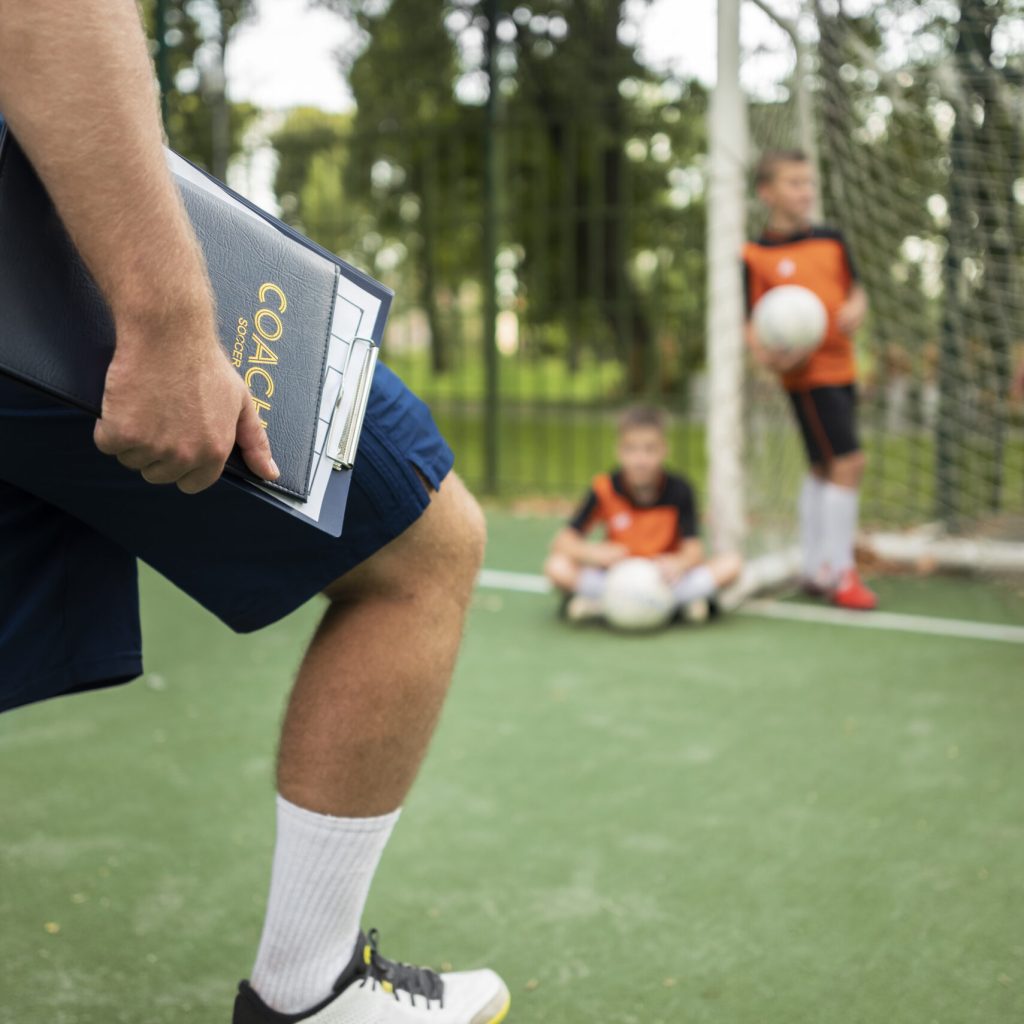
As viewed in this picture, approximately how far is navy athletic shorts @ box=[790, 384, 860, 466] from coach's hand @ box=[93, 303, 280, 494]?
13.0ft

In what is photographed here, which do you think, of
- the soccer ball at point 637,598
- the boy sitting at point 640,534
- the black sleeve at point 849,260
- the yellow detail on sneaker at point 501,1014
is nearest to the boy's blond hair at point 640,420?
the boy sitting at point 640,534

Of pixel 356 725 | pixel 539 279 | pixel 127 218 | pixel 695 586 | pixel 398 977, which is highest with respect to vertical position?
pixel 127 218

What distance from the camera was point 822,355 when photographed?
479 centimetres

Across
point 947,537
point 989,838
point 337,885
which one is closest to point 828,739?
point 989,838

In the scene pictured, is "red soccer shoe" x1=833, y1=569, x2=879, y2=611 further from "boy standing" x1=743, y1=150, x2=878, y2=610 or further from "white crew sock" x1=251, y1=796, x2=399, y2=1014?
"white crew sock" x1=251, y1=796, x2=399, y2=1014

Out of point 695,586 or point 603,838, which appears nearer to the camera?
point 603,838

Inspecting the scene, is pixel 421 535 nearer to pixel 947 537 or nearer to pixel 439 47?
pixel 947 537

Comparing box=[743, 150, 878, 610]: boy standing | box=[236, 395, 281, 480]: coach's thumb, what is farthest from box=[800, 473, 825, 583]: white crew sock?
box=[236, 395, 281, 480]: coach's thumb

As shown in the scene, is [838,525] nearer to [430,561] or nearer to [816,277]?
[816,277]

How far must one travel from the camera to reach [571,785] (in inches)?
115

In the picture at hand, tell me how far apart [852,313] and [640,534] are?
3.78 ft

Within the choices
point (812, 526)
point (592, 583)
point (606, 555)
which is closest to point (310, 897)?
point (592, 583)

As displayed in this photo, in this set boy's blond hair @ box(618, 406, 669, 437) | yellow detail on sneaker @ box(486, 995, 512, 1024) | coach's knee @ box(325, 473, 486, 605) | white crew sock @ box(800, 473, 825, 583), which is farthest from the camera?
white crew sock @ box(800, 473, 825, 583)

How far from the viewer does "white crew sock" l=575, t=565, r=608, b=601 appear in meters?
4.56
